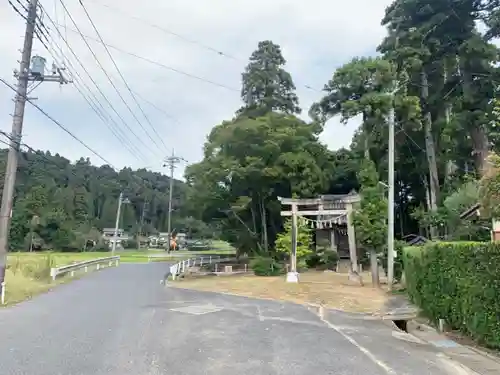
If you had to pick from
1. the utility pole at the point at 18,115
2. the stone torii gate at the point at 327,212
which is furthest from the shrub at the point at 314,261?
the utility pole at the point at 18,115

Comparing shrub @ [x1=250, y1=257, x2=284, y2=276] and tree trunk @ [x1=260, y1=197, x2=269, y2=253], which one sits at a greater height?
tree trunk @ [x1=260, y1=197, x2=269, y2=253]

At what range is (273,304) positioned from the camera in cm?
1509

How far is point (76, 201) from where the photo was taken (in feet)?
252

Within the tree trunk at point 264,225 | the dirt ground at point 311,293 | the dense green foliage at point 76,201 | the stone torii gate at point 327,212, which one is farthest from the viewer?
the dense green foliage at point 76,201

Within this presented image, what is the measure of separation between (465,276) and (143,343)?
5.86 metres

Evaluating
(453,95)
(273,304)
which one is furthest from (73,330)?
(453,95)

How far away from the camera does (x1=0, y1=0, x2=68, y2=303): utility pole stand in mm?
14422

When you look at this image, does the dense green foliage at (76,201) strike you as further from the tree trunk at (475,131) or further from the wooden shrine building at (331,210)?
the tree trunk at (475,131)

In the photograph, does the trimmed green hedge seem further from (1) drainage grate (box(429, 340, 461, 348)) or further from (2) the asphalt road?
(2) the asphalt road

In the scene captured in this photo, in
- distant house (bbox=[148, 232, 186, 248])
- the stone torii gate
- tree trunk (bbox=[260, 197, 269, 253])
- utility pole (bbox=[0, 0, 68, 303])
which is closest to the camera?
utility pole (bbox=[0, 0, 68, 303])

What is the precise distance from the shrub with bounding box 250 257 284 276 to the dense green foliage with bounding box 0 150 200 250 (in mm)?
18051

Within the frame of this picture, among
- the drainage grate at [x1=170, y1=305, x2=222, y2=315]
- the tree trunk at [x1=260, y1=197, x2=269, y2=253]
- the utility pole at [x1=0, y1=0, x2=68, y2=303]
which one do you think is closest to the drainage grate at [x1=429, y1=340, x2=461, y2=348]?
the drainage grate at [x1=170, y1=305, x2=222, y2=315]

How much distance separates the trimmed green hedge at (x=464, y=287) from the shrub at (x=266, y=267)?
1662 cm

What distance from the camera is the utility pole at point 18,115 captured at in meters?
14.4
